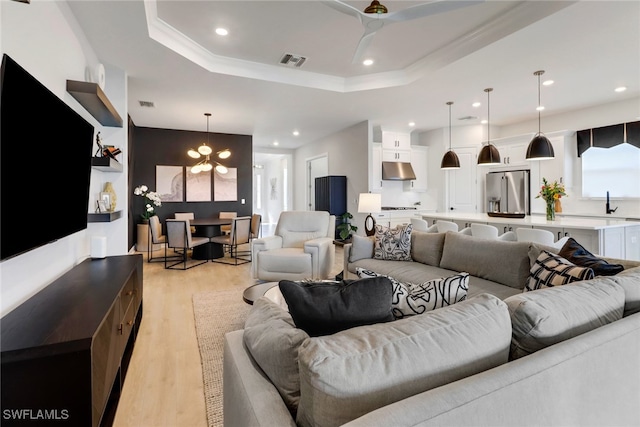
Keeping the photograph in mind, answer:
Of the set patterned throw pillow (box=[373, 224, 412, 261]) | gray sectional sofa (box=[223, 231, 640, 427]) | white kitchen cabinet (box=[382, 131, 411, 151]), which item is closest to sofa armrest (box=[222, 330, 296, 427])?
gray sectional sofa (box=[223, 231, 640, 427])

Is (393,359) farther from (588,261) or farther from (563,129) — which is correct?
(563,129)

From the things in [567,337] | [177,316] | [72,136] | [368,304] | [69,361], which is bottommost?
[177,316]

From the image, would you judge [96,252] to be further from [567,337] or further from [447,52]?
[447,52]

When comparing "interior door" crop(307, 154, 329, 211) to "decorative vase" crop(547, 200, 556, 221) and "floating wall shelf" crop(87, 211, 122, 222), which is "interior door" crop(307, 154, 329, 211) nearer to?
"decorative vase" crop(547, 200, 556, 221)

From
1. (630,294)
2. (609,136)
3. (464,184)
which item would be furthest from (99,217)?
(609,136)

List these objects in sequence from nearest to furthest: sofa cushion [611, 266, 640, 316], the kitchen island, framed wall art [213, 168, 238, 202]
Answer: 1. sofa cushion [611, 266, 640, 316]
2. the kitchen island
3. framed wall art [213, 168, 238, 202]

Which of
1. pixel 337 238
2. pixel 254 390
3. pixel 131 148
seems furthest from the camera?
pixel 337 238

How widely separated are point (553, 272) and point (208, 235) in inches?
198

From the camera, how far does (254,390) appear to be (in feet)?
3.13

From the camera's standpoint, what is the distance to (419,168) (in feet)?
25.0

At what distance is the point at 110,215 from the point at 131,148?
4.02 m

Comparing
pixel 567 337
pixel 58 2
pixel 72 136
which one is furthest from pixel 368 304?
pixel 58 2

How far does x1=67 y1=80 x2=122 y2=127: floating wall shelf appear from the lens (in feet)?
8.28

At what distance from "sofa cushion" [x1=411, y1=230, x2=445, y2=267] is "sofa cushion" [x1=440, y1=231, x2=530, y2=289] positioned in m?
0.08
